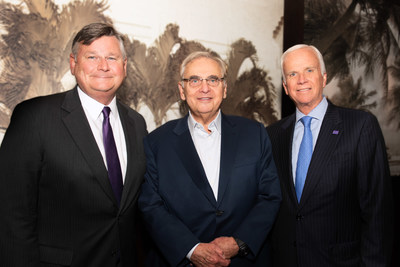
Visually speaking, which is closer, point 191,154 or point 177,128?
point 191,154

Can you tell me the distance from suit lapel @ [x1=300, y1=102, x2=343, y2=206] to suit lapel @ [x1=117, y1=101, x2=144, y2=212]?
1065 millimetres

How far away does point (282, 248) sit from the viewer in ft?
7.14

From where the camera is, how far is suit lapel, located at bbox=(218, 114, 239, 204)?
200 cm

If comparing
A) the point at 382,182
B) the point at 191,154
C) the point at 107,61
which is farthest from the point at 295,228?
the point at 107,61

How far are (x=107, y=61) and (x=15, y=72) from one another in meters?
0.73

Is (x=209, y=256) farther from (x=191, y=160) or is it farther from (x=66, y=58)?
(x=66, y=58)

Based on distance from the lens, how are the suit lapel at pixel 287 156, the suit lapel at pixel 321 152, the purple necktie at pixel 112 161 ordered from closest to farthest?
1. the purple necktie at pixel 112 161
2. the suit lapel at pixel 321 152
3. the suit lapel at pixel 287 156

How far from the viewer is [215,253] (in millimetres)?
1854

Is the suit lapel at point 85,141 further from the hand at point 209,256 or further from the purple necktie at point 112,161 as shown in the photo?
the hand at point 209,256

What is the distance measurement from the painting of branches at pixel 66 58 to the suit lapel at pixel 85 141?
598 mm

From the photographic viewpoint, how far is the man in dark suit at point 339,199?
6.47ft

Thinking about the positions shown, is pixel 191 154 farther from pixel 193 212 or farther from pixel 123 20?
pixel 123 20

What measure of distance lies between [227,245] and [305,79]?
1245 millimetres

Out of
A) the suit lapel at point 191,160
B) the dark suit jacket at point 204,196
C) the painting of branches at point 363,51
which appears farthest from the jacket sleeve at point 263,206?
the painting of branches at point 363,51
